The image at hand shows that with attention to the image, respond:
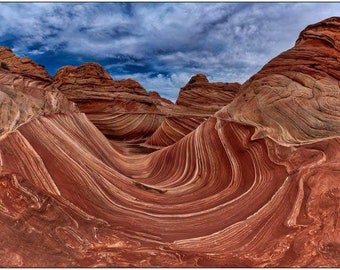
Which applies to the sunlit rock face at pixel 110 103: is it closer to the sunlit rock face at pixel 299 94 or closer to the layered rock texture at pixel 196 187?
the layered rock texture at pixel 196 187

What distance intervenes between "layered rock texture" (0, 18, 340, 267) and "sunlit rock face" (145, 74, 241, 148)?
26.2 feet

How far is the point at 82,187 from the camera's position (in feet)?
19.1

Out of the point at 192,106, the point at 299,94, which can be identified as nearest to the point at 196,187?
the point at 299,94

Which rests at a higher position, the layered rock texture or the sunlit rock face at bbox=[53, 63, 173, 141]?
the sunlit rock face at bbox=[53, 63, 173, 141]

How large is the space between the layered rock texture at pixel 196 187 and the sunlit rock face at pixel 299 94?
4 centimetres

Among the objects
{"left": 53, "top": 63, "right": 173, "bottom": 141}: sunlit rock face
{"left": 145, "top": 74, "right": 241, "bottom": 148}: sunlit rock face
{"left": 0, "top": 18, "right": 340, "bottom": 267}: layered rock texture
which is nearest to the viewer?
{"left": 0, "top": 18, "right": 340, "bottom": 267}: layered rock texture

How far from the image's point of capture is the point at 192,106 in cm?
2195

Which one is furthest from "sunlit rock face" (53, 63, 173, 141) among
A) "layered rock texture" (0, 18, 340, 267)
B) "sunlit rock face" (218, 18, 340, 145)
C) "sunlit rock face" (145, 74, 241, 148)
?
"sunlit rock face" (218, 18, 340, 145)

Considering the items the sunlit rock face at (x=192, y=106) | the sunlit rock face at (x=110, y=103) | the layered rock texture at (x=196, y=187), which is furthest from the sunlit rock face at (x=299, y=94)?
the sunlit rock face at (x=110, y=103)

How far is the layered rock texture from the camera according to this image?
4.56 meters

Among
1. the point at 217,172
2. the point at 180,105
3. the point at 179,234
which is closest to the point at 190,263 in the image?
the point at 179,234

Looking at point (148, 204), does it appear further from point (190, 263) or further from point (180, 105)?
point (180, 105)

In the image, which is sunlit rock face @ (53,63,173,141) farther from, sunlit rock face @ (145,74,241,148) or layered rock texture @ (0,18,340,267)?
layered rock texture @ (0,18,340,267)

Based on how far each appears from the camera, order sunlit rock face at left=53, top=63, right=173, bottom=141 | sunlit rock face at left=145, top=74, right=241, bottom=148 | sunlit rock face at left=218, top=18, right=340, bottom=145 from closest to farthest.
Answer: sunlit rock face at left=218, top=18, right=340, bottom=145, sunlit rock face at left=145, top=74, right=241, bottom=148, sunlit rock face at left=53, top=63, right=173, bottom=141
